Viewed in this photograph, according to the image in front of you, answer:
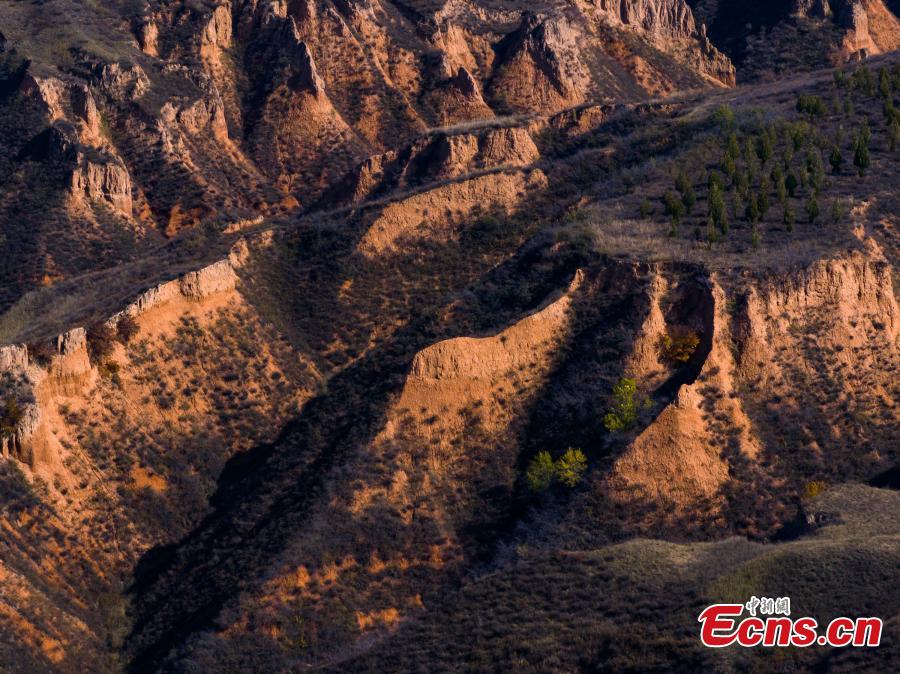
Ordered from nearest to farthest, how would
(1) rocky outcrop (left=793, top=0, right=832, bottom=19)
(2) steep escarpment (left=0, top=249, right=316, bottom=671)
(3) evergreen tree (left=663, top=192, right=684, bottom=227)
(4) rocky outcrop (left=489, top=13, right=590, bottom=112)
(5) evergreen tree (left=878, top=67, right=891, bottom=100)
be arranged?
(2) steep escarpment (left=0, top=249, right=316, bottom=671) < (3) evergreen tree (left=663, top=192, right=684, bottom=227) < (5) evergreen tree (left=878, top=67, right=891, bottom=100) < (4) rocky outcrop (left=489, top=13, right=590, bottom=112) < (1) rocky outcrop (left=793, top=0, right=832, bottom=19)

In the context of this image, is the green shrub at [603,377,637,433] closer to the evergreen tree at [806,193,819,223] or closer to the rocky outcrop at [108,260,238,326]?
the evergreen tree at [806,193,819,223]

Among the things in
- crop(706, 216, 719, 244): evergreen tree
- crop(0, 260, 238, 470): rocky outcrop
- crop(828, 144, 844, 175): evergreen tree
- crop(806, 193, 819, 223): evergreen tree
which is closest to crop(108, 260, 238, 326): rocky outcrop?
crop(0, 260, 238, 470): rocky outcrop

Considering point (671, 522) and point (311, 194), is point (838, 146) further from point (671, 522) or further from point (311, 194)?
point (311, 194)

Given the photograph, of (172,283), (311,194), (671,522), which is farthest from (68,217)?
(671,522)

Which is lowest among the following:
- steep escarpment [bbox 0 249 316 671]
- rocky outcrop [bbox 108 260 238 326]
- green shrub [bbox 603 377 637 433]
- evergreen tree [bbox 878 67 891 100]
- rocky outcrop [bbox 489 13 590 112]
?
green shrub [bbox 603 377 637 433]

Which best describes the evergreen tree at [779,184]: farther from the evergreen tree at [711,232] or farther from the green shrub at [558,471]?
the green shrub at [558,471]

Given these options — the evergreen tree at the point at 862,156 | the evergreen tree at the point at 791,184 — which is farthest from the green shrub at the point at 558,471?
the evergreen tree at the point at 862,156

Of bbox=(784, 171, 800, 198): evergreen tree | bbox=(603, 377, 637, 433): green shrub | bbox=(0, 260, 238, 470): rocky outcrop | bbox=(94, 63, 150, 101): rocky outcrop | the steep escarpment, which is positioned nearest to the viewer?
the steep escarpment

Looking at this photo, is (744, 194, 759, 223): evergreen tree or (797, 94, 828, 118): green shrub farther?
(797, 94, 828, 118): green shrub

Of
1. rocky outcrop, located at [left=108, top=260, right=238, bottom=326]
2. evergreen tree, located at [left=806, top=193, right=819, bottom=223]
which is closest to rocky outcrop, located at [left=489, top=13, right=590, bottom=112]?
evergreen tree, located at [left=806, top=193, right=819, bottom=223]

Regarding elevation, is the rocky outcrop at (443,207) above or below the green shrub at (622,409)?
above

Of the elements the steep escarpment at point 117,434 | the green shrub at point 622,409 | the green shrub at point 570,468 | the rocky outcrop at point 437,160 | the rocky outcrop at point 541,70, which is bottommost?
the green shrub at point 570,468

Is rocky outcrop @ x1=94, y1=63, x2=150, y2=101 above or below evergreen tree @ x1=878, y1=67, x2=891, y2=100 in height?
above
